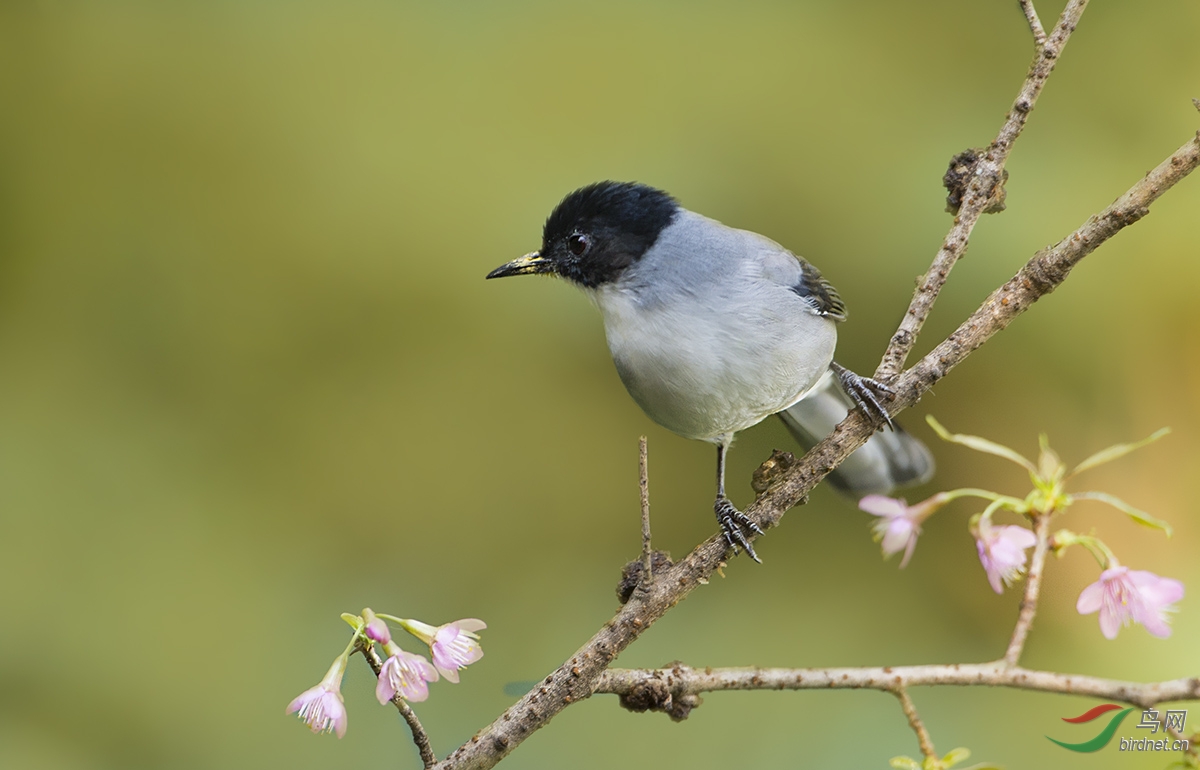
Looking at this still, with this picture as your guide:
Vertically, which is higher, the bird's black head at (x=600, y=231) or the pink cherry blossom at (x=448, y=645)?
the bird's black head at (x=600, y=231)

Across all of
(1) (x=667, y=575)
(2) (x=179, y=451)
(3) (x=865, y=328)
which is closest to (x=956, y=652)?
(3) (x=865, y=328)

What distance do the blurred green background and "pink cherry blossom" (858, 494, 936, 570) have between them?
5.32ft

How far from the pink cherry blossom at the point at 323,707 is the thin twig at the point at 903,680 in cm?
34

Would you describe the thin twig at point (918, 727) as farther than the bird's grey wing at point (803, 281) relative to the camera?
No

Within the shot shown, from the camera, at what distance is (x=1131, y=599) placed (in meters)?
1.00

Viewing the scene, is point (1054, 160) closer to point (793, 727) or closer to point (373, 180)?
point (793, 727)

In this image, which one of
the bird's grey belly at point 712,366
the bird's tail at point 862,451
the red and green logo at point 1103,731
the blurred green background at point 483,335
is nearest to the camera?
the red and green logo at point 1103,731

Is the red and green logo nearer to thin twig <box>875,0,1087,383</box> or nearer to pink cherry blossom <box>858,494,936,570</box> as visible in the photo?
pink cherry blossom <box>858,494,936,570</box>

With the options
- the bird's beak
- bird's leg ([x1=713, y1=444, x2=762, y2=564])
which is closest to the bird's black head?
the bird's beak

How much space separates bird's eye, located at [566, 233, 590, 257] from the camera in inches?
69.9

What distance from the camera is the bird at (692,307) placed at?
1.65 meters

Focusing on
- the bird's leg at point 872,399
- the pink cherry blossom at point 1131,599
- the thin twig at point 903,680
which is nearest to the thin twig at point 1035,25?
the bird's leg at point 872,399

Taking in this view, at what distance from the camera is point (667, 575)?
4.20 feet

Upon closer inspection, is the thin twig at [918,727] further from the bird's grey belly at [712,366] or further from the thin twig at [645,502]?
the bird's grey belly at [712,366]
